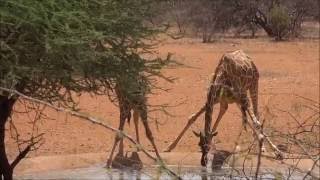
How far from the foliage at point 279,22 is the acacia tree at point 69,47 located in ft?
75.7

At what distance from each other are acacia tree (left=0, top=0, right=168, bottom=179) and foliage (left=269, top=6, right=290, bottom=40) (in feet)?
75.7

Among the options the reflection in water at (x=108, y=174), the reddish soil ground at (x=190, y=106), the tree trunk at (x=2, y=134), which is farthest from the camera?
the reddish soil ground at (x=190, y=106)

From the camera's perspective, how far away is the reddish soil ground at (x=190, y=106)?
435 inches

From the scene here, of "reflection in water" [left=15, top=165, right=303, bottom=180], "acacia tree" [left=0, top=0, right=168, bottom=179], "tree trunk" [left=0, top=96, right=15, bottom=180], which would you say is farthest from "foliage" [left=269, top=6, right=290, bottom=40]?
"tree trunk" [left=0, top=96, right=15, bottom=180]

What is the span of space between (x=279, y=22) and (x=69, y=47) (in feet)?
83.0

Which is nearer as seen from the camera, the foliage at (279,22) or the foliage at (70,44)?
the foliage at (70,44)

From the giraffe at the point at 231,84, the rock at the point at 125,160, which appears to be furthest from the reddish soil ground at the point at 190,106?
the rock at the point at 125,160

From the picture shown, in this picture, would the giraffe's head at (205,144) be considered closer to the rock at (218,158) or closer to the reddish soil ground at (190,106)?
the rock at (218,158)

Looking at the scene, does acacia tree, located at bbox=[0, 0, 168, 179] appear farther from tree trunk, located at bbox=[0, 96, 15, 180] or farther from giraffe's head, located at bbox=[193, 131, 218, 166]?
giraffe's head, located at bbox=[193, 131, 218, 166]

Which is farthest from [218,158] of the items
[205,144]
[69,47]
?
[69,47]

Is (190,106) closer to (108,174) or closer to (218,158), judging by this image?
(218,158)

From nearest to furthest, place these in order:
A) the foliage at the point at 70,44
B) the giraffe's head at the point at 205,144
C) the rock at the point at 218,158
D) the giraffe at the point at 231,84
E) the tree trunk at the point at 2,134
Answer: the foliage at the point at 70,44 → the tree trunk at the point at 2,134 → the rock at the point at 218,158 → the giraffe's head at the point at 205,144 → the giraffe at the point at 231,84

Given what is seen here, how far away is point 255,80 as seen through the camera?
10.9 m

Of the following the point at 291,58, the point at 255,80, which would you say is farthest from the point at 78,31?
the point at 291,58
